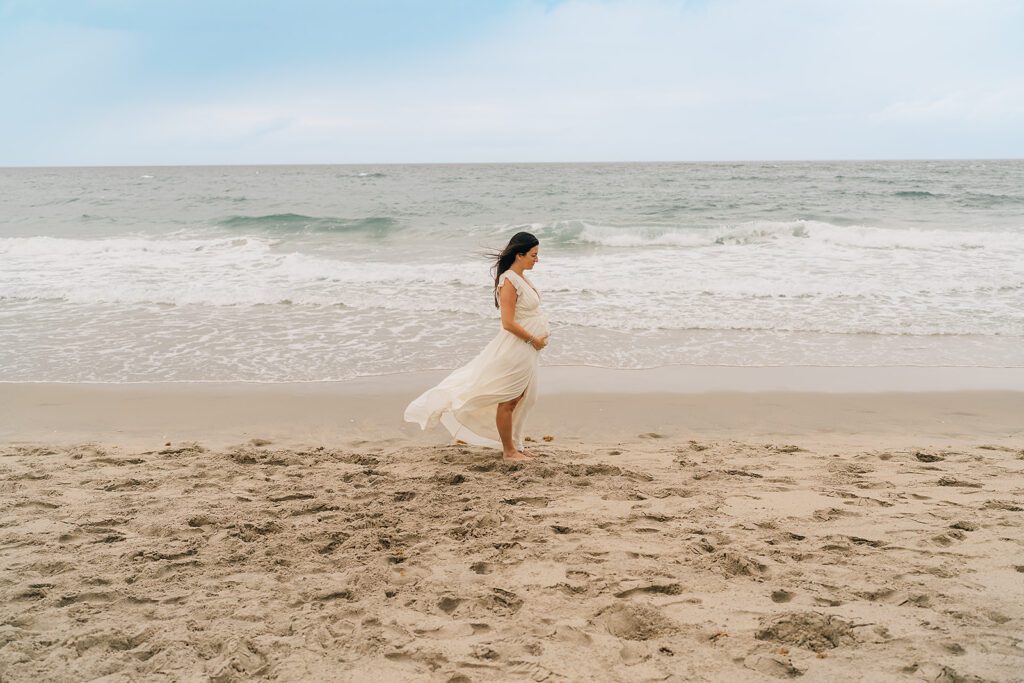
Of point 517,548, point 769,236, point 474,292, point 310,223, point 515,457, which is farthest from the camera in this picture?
point 310,223

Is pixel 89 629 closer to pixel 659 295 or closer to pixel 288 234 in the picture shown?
pixel 659 295

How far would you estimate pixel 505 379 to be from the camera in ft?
16.6

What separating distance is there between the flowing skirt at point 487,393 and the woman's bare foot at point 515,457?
0.14 m

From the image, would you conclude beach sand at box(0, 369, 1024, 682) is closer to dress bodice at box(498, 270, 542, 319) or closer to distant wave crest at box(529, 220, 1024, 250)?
dress bodice at box(498, 270, 542, 319)

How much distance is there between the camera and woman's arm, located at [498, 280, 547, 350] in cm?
486

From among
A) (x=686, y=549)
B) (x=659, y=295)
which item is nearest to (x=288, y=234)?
(x=659, y=295)

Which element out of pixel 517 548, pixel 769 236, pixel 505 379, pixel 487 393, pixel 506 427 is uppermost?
pixel 769 236

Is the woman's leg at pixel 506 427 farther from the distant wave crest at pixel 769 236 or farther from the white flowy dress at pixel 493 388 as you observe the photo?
the distant wave crest at pixel 769 236

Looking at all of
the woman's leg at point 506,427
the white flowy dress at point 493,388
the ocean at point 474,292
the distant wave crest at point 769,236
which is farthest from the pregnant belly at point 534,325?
the distant wave crest at point 769,236

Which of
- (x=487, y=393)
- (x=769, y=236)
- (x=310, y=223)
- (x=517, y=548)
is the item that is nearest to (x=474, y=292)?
(x=487, y=393)

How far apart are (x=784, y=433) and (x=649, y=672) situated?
3.70 m

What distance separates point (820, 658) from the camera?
8.64ft

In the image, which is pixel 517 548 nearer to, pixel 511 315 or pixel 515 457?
pixel 515 457

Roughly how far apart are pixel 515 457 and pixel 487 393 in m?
0.51
